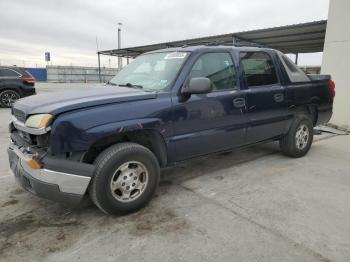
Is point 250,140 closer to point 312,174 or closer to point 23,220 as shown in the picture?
point 312,174

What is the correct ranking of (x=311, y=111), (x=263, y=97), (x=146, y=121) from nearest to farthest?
(x=146, y=121) < (x=263, y=97) < (x=311, y=111)

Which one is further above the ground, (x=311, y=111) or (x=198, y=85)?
(x=198, y=85)

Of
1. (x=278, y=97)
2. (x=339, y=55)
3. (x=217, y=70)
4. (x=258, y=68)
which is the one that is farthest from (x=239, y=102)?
(x=339, y=55)

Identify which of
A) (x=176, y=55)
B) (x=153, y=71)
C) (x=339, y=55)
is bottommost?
(x=153, y=71)

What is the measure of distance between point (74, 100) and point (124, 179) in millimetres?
941

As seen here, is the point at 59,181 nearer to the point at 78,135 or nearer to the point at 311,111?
the point at 78,135

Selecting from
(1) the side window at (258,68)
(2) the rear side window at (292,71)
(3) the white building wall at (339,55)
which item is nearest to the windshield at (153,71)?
(1) the side window at (258,68)

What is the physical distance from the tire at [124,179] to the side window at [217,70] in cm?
122

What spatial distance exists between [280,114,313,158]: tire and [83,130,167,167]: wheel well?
2554mm

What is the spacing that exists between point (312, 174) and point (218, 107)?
185 cm

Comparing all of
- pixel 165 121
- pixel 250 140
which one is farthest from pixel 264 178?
pixel 165 121

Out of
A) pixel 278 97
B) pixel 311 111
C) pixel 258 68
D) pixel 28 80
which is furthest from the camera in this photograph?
pixel 28 80

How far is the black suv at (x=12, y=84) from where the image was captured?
40.2ft

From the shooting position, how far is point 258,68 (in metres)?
4.57
